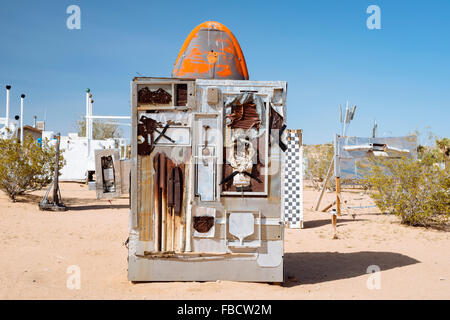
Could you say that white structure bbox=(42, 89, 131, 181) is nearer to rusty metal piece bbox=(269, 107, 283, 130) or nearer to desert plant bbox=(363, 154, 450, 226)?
desert plant bbox=(363, 154, 450, 226)

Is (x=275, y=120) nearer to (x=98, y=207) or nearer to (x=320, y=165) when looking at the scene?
(x=98, y=207)

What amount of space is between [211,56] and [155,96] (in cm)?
144

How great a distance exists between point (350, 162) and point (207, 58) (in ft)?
44.8

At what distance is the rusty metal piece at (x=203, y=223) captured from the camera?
621 centimetres

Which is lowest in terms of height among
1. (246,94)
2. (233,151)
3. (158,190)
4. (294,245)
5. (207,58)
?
(294,245)

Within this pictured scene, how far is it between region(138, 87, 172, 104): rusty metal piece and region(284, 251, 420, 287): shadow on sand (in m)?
3.45

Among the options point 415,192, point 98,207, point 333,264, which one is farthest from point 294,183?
point 98,207

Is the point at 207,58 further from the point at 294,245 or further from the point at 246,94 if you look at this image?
the point at 294,245

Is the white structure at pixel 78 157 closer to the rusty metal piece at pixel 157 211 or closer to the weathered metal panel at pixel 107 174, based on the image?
the weathered metal panel at pixel 107 174

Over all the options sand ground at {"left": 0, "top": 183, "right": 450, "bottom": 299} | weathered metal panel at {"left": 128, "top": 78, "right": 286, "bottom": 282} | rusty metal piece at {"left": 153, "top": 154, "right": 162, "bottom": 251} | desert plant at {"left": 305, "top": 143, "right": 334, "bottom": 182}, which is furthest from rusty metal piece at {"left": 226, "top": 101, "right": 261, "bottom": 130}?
desert plant at {"left": 305, "top": 143, "right": 334, "bottom": 182}

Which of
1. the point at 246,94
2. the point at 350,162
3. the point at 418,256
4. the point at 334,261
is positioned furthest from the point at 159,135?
the point at 350,162

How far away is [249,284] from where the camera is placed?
620 centimetres

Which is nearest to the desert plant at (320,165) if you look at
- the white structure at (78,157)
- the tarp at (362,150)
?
the tarp at (362,150)

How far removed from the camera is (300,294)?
600 cm
